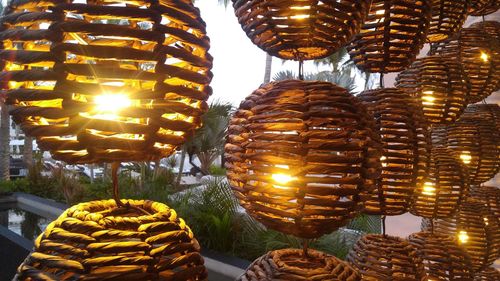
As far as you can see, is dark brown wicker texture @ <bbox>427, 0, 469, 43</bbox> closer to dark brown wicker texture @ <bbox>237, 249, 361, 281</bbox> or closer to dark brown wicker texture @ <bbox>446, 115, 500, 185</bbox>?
dark brown wicker texture @ <bbox>446, 115, 500, 185</bbox>

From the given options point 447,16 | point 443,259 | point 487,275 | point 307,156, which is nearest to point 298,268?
point 307,156

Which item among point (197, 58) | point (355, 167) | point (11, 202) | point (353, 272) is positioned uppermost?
point (197, 58)

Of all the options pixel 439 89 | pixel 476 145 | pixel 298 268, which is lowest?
pixel 298 268

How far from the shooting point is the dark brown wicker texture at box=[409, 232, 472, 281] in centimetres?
88

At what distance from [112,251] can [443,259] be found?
0.77 m

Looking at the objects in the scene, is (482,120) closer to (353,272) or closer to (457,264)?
(457,264)

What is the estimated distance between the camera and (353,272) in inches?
19.4

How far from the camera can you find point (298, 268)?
18.7 inches

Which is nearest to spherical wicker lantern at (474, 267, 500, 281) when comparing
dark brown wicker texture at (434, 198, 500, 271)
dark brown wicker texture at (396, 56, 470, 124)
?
dark brown wicker texture at (434, 198, 500, 271)

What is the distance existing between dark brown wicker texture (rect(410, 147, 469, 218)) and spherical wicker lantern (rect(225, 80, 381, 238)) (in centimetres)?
52

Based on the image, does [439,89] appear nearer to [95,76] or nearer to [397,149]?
[397,149]

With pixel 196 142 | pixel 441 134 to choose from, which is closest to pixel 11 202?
pixel 196 142

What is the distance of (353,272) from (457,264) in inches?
21.1

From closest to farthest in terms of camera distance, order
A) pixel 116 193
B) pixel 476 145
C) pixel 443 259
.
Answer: pixel 116 193 < pixel 443 259 < pixel 476 145
